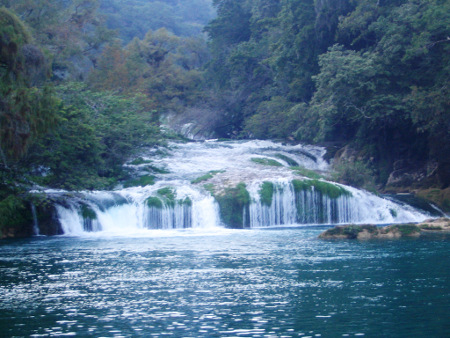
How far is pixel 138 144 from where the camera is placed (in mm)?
26312

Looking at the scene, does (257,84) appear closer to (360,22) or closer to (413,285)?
(360,22)

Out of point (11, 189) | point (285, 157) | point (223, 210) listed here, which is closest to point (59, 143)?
point (11, 189)

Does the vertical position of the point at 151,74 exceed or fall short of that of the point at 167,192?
it exceeds it

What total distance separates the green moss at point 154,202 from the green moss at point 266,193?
4.08 m

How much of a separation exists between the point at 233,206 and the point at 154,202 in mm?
3111

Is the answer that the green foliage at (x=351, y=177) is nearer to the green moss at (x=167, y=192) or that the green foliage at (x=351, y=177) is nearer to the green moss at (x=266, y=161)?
the green moss at (x=266, y=161)

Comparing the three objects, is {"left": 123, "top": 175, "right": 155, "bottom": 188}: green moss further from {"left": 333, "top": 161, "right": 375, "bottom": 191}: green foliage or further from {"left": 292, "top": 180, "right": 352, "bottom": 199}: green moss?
{"left": 333, "top": 161, "right": 375, "bottom": 191}: green foliage

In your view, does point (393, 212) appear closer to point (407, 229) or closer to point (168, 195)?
point (407, 229)

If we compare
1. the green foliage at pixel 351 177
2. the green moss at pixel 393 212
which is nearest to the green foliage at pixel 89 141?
the green foliage at pixel 351 177

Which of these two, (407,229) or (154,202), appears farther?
(154,202)

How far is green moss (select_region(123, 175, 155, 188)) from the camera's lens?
24.8 metres

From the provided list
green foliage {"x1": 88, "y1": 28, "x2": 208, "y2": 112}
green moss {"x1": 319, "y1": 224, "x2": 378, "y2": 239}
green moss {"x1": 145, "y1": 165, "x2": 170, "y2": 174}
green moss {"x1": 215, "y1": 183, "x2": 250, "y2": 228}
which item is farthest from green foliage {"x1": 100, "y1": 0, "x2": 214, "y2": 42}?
green moss {"x1": 319, "y1": 224, "x2": 378, "y2": 239}

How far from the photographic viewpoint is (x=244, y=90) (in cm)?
4509

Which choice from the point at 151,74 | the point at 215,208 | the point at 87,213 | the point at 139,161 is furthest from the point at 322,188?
the point at 151,74
